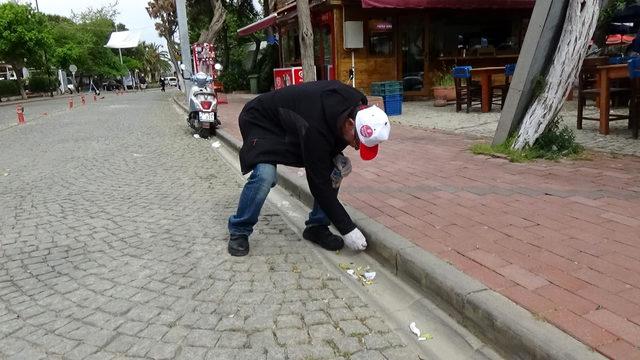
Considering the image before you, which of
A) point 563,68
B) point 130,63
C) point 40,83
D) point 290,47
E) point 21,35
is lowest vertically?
point 563,68

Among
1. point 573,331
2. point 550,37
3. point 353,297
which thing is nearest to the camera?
point 573,331

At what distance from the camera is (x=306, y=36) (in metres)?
11.0

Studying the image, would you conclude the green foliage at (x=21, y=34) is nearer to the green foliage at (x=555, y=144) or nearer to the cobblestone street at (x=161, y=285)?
the cobblestone street at (x=161, y=285)

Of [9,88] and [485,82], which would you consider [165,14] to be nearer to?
[9,88]

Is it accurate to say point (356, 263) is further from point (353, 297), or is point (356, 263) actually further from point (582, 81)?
point (582, 81)

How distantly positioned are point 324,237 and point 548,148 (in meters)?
3.58

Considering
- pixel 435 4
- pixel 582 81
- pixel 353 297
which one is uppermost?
pixel 435 4

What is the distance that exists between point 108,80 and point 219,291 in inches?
2898

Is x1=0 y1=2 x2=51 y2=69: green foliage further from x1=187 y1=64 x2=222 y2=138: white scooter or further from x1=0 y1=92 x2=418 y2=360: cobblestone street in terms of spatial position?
x1=0 y1=92 x2=418 y2=360: cobblestone street

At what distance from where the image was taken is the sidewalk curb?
2.24 metres

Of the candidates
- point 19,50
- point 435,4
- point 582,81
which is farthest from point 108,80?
point 582,81

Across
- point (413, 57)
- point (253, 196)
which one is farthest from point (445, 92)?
point (253, 196)

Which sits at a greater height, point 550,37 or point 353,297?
point 550,37

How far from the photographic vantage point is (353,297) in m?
3.20
